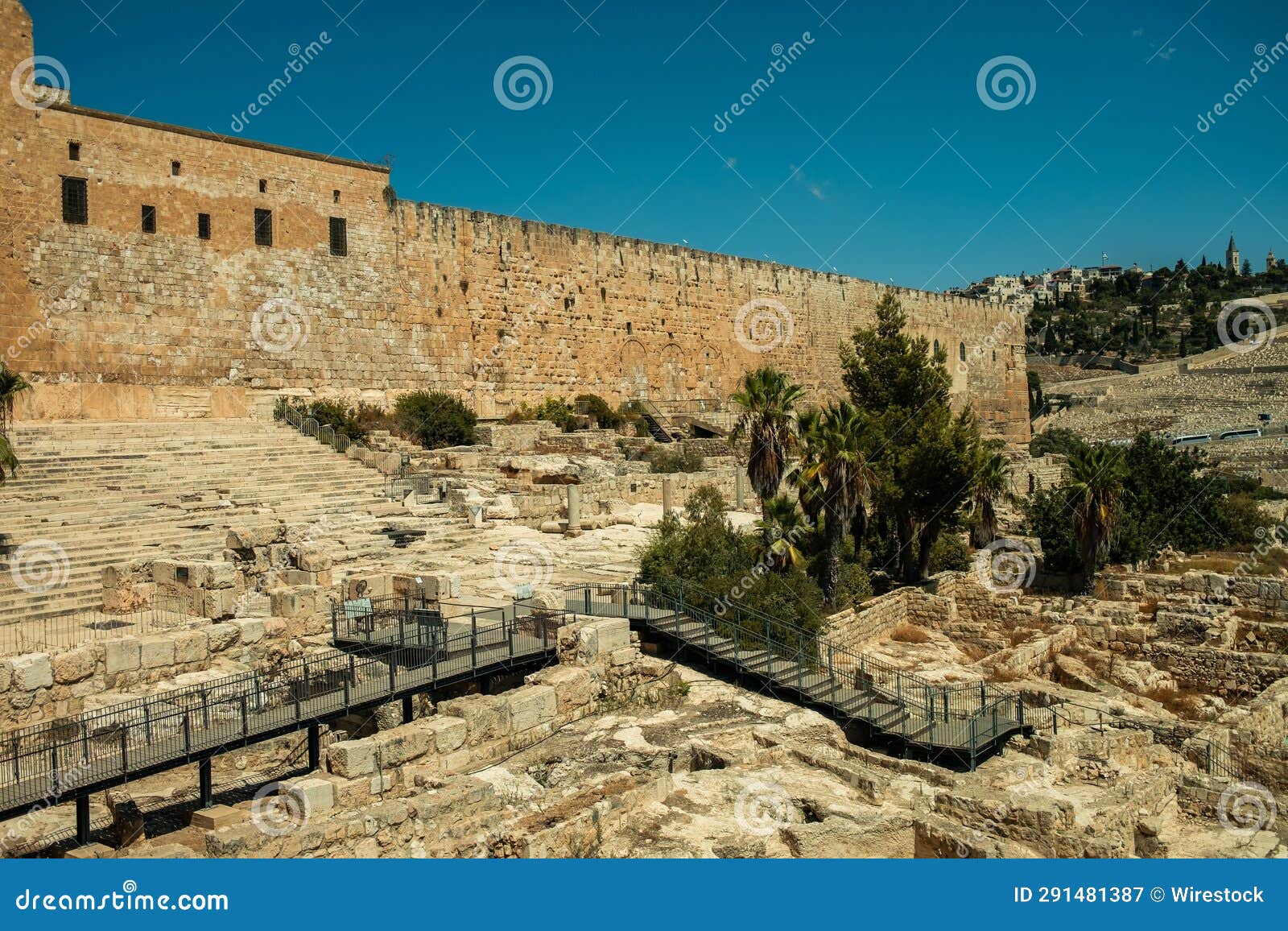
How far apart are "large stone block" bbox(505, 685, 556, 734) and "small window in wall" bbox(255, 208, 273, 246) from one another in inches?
596

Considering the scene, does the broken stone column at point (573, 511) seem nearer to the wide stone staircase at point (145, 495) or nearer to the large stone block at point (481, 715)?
the wide stone staircase at point (145, 495)

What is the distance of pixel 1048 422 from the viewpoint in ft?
200

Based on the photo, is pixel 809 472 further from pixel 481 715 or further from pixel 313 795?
pixel 313 795

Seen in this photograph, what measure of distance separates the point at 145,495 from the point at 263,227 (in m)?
8.11

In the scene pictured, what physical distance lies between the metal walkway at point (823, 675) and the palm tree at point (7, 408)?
7604 mm

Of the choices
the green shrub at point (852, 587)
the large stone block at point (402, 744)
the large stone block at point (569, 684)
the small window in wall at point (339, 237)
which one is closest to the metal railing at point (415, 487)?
the small window in wall at point (339, 237)

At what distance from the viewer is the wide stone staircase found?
1298cm

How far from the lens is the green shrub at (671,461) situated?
2469cm

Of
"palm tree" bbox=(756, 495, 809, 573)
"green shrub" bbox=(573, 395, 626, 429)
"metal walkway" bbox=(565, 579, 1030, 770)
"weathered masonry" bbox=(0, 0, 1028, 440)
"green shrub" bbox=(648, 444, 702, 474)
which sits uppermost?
"weathered masonry" bbox=(0, 0, 1028, 440)

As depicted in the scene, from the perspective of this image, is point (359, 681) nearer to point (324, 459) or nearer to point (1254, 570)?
point (324, 459)

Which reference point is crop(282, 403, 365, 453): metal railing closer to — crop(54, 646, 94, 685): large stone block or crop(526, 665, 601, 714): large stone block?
crop(54, 646, 94, 685): large stone block

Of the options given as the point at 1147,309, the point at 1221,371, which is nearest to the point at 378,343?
the point at 1221,371

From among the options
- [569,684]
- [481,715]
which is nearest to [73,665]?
[481,715]

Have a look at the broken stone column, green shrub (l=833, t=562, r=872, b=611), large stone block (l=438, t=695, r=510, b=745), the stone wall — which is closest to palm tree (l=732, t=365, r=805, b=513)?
green shrub (l=833, t=562, r=872, b=611)
